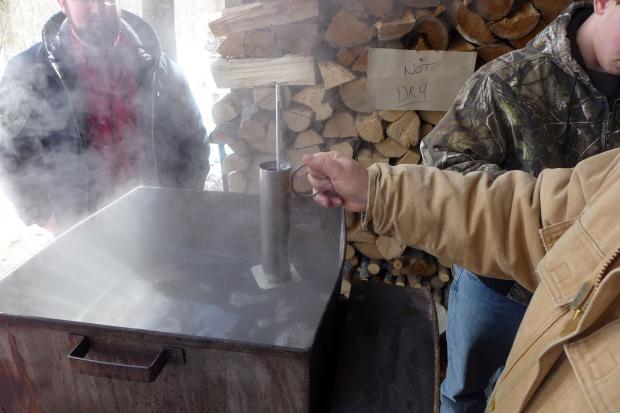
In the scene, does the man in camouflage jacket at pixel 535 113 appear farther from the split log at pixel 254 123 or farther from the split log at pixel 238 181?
the split log at pixel 238 181

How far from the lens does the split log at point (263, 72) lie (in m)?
2.48

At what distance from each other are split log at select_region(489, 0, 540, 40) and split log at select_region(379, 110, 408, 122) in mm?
634

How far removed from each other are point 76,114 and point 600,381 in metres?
2.52

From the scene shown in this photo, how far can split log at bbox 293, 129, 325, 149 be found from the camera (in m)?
2.66

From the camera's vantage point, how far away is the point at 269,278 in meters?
1.64

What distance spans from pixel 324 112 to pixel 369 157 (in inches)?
15.2

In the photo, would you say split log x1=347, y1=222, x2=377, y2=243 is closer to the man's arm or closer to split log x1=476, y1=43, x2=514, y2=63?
split log x1=476, y1=43, x2=514, y2=63

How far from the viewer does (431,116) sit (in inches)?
101

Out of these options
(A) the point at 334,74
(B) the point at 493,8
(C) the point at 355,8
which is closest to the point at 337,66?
(A) the point at 334,74

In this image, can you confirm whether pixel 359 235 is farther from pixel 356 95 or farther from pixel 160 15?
pixel 160 15

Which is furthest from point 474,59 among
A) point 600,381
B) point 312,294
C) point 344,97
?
point 600,381

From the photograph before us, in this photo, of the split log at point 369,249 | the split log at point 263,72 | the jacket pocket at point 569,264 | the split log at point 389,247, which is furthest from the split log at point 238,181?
the jacket pocket at point 569,264

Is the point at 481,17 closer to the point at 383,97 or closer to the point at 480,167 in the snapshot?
the point at 383,97

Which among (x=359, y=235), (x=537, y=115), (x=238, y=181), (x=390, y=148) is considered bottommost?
(x=359, y=235)
